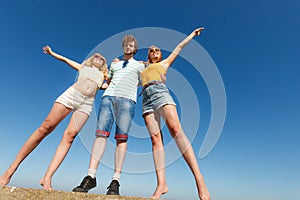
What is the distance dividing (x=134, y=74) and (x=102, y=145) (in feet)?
5.01

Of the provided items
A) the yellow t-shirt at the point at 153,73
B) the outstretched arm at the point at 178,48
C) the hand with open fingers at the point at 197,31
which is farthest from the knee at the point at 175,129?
the hand with open fingers at the point at 197,31

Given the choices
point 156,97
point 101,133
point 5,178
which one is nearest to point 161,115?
point 156,97

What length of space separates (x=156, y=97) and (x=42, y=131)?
6.48 feet

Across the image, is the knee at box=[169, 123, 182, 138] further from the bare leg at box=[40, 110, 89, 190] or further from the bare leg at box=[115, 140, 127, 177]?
the bare leg at box=[40, 110, 89, 190]

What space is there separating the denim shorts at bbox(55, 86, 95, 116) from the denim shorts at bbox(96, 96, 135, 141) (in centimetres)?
21

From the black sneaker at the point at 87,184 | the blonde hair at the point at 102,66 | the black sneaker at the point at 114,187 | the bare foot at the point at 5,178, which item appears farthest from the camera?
the blonde hair at the point at 102,66

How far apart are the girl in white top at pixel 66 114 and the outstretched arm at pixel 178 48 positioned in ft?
4.40

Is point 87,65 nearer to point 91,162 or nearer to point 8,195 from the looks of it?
point 91,162

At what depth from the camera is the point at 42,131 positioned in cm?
369

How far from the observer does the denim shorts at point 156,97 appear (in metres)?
4.02

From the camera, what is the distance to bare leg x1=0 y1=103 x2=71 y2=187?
361 cm

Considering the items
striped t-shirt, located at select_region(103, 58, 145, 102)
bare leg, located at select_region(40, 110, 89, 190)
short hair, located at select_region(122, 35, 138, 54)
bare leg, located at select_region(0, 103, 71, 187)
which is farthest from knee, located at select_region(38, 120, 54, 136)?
short hair, located at select_region(122, 35, 138, 54)

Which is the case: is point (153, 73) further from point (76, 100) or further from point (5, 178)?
point (5, 178)

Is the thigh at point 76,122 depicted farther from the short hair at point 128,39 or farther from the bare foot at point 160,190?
the short hair at point 128,39
